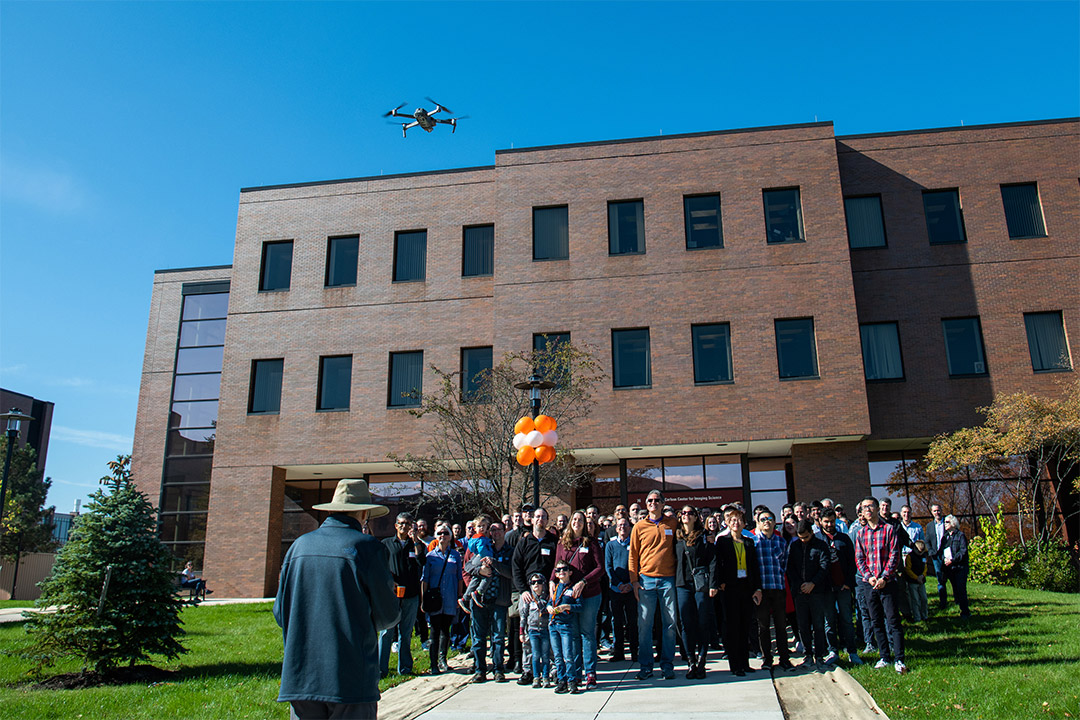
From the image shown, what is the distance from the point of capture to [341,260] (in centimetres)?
2747

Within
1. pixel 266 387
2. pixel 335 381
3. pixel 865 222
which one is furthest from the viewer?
pixel 266 387

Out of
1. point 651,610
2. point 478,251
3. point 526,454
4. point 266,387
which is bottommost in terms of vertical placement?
point 651,610

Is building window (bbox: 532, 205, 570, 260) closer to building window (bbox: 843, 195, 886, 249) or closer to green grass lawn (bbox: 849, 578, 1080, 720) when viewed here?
building window (bbox: 843, 195, 886, 249)

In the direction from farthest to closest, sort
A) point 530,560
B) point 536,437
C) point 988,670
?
point 536,437 → point 530,560 → point 988,670

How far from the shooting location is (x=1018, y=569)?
19.2 metres

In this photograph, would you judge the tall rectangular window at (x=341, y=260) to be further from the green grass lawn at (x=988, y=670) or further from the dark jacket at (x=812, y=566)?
the green grass lawn at (x=988, y=670)

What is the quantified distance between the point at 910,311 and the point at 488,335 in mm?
12932

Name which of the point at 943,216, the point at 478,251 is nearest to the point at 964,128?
the point at 943,216

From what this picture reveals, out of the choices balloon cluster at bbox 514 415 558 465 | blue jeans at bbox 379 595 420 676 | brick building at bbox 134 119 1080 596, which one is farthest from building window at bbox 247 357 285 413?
blue jeans at bbox 379 595 420 676

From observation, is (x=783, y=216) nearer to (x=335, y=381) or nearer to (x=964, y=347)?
(x=964, y=347)

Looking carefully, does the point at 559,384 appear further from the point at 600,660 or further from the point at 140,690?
the point at 140,690

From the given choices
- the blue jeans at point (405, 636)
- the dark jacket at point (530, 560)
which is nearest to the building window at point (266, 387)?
the blue jeans at point (405, 636)

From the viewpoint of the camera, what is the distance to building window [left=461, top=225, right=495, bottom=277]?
26.3 metres

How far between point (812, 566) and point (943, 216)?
19078 millimetres
